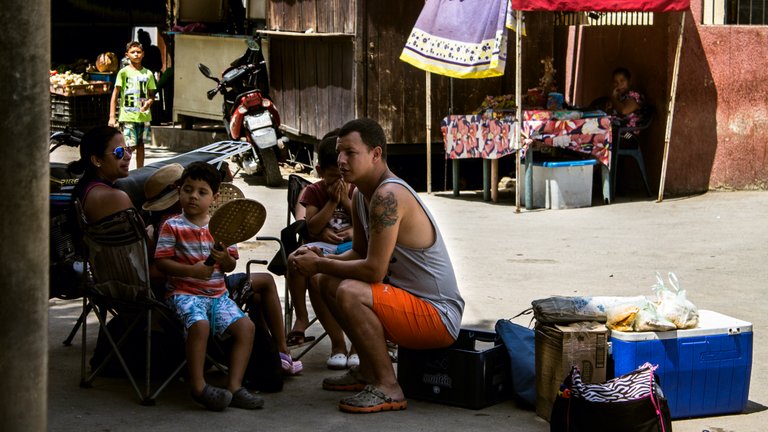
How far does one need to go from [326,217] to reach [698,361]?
2312 millimetres

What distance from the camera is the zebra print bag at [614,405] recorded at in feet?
16.5

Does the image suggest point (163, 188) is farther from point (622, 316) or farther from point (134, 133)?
point (134, 133)

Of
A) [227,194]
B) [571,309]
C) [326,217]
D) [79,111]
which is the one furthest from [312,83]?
[571,309]

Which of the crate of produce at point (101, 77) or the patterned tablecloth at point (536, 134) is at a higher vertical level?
the crate of produce at point (101, 77)

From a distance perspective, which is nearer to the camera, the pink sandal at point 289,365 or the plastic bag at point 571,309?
the plastic bag at point 571,309

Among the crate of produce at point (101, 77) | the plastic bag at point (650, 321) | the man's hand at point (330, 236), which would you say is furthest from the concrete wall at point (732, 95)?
the crate of produce at point (101, 77)

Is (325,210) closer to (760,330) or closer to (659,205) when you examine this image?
(760,330)

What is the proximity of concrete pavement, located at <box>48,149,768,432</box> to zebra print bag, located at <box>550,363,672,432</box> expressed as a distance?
0.39m

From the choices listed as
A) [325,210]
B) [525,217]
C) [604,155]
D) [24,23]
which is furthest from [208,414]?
[604,155]

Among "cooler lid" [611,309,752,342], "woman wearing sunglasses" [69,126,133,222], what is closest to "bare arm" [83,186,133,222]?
"woman wearing sunglasses" [69,126,133,222]

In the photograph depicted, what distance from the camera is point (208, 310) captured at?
5812mm

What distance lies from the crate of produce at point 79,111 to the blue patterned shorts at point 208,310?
39.3ft

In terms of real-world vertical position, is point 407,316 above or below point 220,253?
below

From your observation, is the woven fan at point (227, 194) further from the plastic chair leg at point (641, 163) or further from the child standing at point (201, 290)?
the plastic chair leg at point (641, 163)
